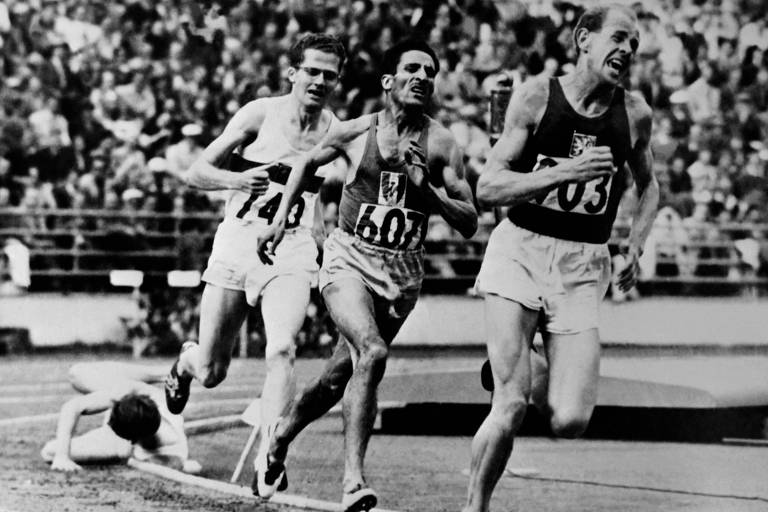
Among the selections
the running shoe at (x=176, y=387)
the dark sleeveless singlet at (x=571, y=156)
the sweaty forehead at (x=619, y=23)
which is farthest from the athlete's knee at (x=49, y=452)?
the sweaty forehead at (x=619, y=23)

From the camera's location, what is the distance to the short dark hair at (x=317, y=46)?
7445mm

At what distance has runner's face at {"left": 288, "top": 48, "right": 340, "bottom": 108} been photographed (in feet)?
24.5

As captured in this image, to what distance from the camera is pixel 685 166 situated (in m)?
17.5

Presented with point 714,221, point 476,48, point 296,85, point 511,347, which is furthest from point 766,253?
point 511,347

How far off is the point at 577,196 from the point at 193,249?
1102 centimetres

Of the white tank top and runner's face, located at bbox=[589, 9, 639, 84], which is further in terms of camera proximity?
the white tank top

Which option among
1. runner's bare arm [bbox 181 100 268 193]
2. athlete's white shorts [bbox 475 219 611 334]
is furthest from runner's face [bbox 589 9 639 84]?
runner's bare arm [bbox 181 100 268 193]

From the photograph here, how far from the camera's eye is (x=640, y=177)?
244 inches

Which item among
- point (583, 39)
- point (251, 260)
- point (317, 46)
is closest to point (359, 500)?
point (583, 39)

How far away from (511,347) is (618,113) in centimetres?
111

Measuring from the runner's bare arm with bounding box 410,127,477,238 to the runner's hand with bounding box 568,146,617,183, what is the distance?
0.88 metres

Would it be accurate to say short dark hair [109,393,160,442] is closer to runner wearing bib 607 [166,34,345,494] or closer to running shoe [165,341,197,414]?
running shoe [165,341,197,414]

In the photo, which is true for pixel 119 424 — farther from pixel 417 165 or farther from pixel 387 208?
pixel 417 165

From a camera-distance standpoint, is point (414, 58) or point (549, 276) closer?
point (549, 276)
